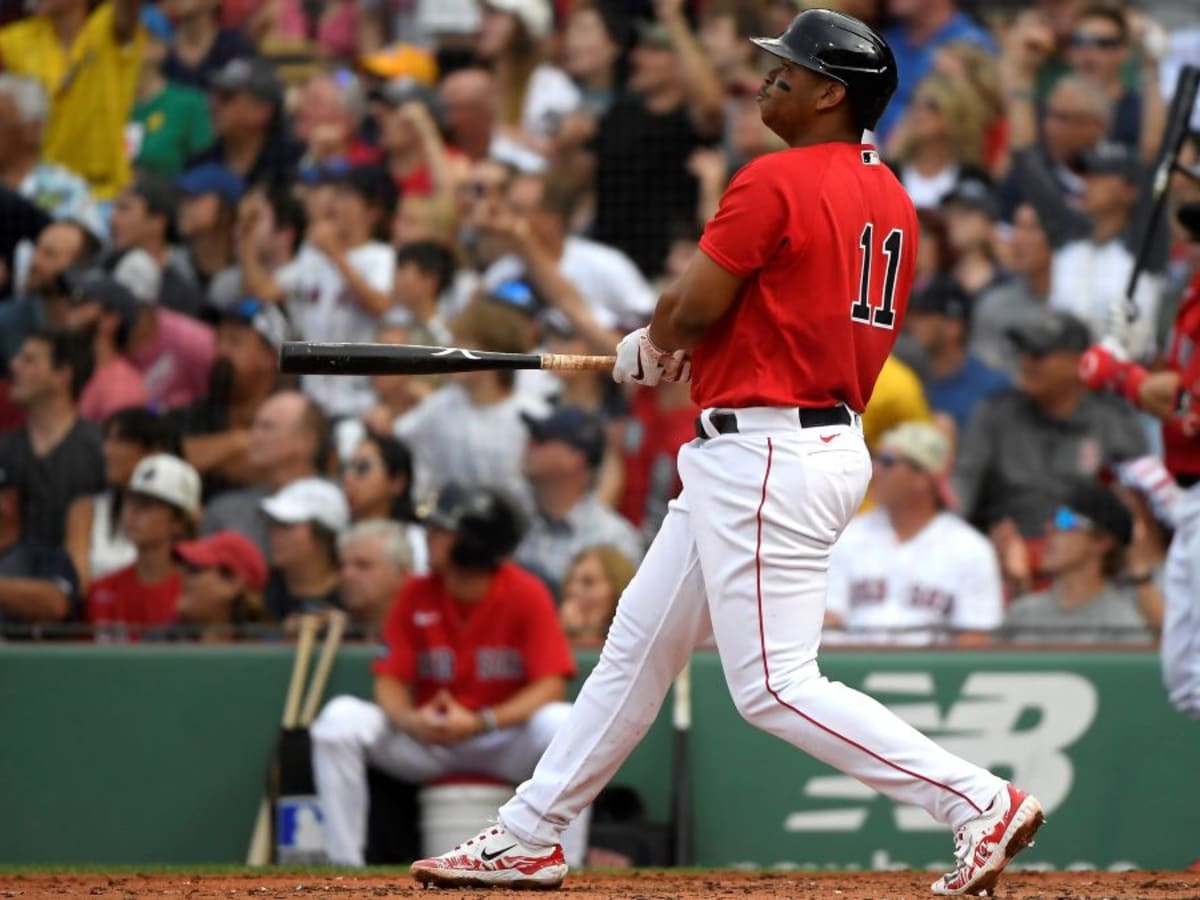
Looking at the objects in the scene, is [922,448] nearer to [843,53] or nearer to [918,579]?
[918,579]

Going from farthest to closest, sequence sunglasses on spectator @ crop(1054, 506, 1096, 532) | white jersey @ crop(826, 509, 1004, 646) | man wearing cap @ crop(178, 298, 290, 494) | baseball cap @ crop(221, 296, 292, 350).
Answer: baseball cap @ crop(221, 296, 292, 350) → man wearing cap @ crop(178, 298, 290, 494) → white jersey @ crop(826, 509, 1004, 646) → sunglasses on spectator @ crop(1054, 506, 1096, 532)

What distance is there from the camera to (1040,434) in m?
7.94

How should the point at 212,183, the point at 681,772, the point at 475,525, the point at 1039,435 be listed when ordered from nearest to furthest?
the point at 475,525 → the point at 681,772 → the point at 1039,435 → the point at 212,183

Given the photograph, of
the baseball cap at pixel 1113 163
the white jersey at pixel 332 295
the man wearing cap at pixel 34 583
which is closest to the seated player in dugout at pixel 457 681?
the man wearing cap at pixel 34 583

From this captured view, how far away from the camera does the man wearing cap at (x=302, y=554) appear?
781 cm

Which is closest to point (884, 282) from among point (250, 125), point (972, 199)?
point (972, 199)

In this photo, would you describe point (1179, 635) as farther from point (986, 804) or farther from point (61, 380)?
point (61, 380)

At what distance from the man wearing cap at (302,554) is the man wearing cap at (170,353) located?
2.75 feet

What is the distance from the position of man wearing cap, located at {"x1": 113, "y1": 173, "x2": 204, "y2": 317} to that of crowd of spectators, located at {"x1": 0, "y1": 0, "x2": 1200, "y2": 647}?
0.01 metres

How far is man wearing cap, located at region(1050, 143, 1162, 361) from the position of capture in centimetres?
845

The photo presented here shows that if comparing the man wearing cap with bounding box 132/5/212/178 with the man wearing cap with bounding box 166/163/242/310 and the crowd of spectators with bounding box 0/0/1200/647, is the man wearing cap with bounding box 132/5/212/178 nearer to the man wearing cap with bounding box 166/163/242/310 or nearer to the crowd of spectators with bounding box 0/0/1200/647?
the crowd of spectators with bounding box 0/0/1200/647

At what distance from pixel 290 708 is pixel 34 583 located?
118cm

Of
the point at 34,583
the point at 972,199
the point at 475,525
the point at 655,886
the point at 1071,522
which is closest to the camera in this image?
the point at 655,886

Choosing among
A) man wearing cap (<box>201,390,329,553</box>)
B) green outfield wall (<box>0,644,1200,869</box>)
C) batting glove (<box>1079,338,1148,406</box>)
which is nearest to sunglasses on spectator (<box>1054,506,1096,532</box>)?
green outfield wall (<box>0,644,1200,869</box>)
